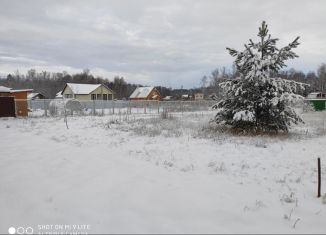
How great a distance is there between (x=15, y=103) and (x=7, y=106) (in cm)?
75

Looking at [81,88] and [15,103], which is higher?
[81,88]

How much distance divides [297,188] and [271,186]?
49 centimetres

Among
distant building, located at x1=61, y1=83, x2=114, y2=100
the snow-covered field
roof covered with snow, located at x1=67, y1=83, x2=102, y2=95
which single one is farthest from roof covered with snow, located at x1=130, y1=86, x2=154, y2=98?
the snow-covered field

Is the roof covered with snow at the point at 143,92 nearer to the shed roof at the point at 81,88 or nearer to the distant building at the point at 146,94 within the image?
the distant building at the point at 146,94

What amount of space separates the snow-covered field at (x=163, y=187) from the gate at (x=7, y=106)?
14.0 m

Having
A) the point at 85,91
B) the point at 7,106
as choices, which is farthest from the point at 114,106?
the point at 85,91

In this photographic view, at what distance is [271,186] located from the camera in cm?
615

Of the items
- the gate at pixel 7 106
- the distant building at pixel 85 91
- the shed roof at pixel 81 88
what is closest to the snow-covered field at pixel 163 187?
the gate at pixel 7 106

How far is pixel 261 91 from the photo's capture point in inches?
518

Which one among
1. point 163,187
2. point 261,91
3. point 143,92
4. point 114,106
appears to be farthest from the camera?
point 143,92

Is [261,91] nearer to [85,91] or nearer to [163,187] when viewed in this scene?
[163,187]

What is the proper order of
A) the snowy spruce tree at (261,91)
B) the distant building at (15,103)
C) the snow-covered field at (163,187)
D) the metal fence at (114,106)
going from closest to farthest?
the snow-covered field at (163,187)
the snowy spruce tree at (261,91)
the distant building at (15,103)
the metal fence at (114,106)

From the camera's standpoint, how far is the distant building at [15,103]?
23047mm

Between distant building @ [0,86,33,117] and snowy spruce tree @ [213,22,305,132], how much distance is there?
55.6 feet
